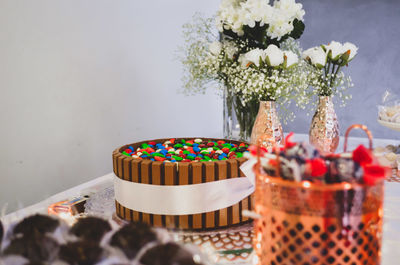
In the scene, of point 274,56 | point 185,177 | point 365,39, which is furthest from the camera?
point 365,39

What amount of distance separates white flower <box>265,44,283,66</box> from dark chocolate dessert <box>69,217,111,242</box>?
35.6 inches

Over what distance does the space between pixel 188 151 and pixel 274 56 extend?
0.48m

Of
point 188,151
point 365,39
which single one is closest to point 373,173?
point 188,151

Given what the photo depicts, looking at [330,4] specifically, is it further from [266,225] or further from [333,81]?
[266,225]

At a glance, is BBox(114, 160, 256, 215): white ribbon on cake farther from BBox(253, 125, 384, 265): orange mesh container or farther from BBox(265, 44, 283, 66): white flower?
BBox(265, 44, 283, 66): white flower

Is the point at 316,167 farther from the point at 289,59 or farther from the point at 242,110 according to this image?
the point at 242,110

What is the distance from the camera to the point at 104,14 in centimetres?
157

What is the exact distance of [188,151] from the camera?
1.02 meters

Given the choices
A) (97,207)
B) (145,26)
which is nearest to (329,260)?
(97,207)

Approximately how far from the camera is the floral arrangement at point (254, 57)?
127cm

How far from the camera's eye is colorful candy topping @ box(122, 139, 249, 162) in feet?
3.06

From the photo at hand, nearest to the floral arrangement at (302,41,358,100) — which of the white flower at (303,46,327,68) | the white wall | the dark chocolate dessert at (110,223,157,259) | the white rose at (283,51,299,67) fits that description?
the white flower at (303,46,327,68)

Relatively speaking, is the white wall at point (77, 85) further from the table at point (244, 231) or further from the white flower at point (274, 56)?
the white flower at point (274, 56)

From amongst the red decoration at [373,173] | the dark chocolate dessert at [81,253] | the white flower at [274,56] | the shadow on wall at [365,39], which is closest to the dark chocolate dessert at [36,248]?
the dark chocolate dessert at [81,253]
